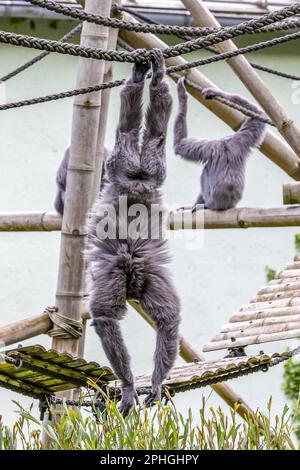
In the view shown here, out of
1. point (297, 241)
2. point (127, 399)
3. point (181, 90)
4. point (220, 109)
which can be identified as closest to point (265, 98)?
point (220, 109)

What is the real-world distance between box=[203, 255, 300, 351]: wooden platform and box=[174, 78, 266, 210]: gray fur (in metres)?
1.60

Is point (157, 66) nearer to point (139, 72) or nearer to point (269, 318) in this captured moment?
point (139, 72)

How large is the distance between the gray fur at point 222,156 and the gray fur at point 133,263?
9.71 feet

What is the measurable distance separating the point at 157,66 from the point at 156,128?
413 mm

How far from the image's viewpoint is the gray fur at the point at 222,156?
8.09 meters

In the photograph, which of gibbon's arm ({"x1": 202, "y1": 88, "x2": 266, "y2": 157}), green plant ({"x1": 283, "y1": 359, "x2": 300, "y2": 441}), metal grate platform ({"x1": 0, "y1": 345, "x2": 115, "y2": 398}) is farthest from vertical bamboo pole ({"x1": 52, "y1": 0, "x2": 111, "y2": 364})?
green plant ({"x1": 283, "y1": 359, "x2": 300, "y2": 441})

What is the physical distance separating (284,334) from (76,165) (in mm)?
1877

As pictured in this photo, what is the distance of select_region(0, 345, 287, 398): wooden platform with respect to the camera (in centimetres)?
503

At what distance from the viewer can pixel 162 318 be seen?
5.06m

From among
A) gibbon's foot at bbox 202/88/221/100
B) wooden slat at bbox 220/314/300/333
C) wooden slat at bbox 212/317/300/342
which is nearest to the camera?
wooden slat at bbox 212/317/300/342

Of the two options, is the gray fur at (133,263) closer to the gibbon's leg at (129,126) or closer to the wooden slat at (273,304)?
the gibbon's leg at (129,126)

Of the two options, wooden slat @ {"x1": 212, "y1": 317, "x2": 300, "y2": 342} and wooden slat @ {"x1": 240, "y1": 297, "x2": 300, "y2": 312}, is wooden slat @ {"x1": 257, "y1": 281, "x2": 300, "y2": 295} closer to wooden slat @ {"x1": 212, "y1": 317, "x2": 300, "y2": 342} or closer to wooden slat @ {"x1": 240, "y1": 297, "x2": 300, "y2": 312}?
wooden slat @ {"x1": 240, "y1": 297, "x2": 300, "y2": 312}

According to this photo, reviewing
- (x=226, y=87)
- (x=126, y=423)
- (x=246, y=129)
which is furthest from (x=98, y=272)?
(x=226, y=87)

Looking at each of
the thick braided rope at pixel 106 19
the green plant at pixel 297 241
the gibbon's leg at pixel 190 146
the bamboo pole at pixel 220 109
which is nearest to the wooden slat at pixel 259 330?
the bamboo pole at pixel 220 109
